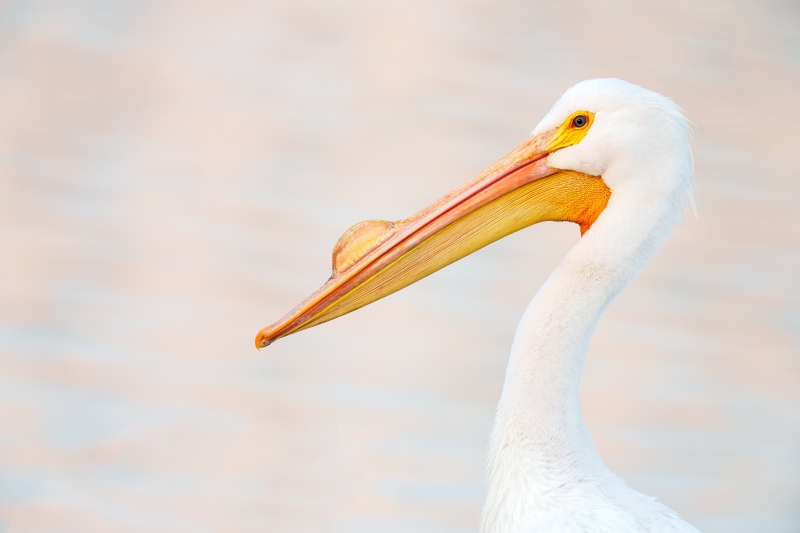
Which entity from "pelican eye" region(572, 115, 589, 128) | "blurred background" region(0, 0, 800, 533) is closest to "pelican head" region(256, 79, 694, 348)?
"pelican eye" region(572, 115, 589, 128)

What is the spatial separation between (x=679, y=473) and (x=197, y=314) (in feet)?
6.63

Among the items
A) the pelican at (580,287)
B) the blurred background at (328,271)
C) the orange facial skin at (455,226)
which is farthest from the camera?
the blurred background at (328,271)

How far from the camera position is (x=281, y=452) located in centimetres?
340

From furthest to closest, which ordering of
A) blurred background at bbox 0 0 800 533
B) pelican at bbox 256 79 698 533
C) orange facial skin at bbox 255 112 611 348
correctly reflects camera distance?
blurred background at bbox 0 0 800 533 < orange facial skin at bbox 255 112 611 348 < pelican at bbox 256 79 698 533

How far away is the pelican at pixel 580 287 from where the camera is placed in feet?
6.17

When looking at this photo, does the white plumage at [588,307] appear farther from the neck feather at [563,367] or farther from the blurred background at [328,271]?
the blurred background at [328,271]

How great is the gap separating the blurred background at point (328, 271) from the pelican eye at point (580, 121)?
1.68m

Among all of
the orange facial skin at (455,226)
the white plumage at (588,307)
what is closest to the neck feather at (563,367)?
the white plumage at (588,307)

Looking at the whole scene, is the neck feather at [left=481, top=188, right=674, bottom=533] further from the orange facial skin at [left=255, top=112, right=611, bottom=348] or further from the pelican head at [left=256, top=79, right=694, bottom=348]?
the orange facial skin at [left=255, top=112, right=611, bottom=348]

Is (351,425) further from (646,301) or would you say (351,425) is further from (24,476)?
(646,301)

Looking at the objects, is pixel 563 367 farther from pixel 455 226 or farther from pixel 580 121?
pixel 580 121

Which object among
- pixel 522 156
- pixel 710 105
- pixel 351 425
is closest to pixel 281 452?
pixel 351 425

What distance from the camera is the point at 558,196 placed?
2008 millimetres

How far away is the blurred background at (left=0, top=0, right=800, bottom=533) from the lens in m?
3.36
